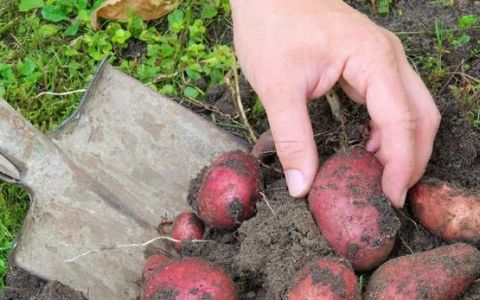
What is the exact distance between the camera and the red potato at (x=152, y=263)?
193cm

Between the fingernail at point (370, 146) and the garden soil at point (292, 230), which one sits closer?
the garden soil at point (292, 230)

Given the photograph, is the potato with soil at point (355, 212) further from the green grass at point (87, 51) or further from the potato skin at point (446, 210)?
the green grass at point (87, 51)

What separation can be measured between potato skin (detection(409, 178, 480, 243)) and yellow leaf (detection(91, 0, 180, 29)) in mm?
1619

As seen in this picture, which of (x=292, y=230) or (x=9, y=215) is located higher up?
(x=292, y=230)

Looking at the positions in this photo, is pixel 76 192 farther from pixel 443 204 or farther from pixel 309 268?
pixel 443 204

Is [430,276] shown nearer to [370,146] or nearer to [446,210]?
[446,210]

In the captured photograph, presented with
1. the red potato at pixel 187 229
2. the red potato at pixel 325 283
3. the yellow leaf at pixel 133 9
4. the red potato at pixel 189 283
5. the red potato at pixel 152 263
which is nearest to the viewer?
the red potato at pixel 325 283

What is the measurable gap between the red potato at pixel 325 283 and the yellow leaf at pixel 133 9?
1.76 m

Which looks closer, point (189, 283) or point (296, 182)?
point (189, 283)

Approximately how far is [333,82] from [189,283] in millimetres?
695

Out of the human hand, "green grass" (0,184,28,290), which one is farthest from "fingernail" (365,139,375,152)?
"green grass" (0,184,28,290)

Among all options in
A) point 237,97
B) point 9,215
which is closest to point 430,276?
point 237,97

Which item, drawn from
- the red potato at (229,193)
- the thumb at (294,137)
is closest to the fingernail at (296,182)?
the thumb at (294,137)

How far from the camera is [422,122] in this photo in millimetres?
1876
